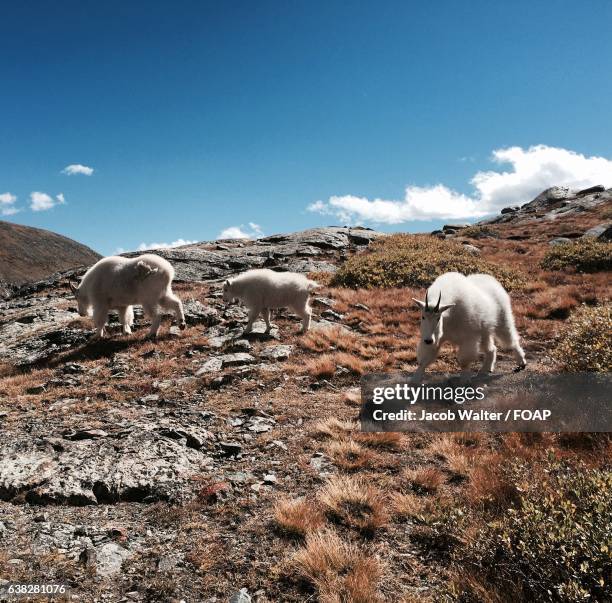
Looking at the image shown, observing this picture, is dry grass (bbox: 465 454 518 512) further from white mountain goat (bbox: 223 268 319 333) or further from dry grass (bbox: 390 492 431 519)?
white mountain goat (bbox: 223 268 319 333)

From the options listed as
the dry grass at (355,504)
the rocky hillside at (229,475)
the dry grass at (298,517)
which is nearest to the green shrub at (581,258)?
the rocky hillside at (229,475)

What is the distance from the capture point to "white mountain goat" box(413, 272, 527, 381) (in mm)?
8328

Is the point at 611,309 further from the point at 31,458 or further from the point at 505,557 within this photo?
the point at 31,458

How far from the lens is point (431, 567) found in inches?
161

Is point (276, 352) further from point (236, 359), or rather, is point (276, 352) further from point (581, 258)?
point (581, 258)

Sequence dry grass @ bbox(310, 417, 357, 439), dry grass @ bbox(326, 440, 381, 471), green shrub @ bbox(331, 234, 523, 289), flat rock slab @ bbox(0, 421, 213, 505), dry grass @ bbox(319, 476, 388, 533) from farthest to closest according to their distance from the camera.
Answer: green shrub @ bbox(331, 234, 523, 289) → dry grass @ bbox(310, 417, 357, 439) → dry grass @ bbox(326, 440, 381, 471) → flat rock slab @ bbox(0, 421, 213, 505) → dry grass @ bbox(319, 476, 388, 533)

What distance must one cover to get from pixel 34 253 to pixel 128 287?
494 feet

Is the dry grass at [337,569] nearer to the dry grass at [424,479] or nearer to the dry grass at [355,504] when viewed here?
the dry grass at [355,504]

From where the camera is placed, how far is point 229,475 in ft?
19.4

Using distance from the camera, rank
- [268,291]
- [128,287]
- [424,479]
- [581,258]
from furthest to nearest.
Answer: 1. [581,258]
2. [268,291]
3. [128,287]
4. [424,479]

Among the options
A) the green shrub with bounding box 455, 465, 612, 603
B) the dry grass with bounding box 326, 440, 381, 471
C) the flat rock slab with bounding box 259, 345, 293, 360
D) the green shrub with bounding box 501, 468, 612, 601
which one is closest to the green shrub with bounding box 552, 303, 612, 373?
the green shrub with bounding box 455, 465, 612, 603

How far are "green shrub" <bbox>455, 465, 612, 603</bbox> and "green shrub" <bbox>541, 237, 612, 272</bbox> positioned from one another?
23.5 metres

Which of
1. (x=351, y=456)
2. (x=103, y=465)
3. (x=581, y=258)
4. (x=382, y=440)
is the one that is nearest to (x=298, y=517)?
(x=351, y=456)

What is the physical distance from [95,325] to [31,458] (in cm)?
838
